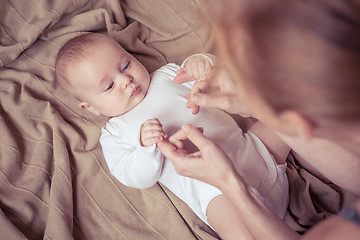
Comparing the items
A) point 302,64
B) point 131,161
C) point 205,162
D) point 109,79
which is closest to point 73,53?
point 109,79

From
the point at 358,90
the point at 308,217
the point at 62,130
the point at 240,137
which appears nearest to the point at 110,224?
the point at 62,130

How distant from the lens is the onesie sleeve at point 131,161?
3.61ft

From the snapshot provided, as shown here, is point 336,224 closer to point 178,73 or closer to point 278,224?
point 278,224

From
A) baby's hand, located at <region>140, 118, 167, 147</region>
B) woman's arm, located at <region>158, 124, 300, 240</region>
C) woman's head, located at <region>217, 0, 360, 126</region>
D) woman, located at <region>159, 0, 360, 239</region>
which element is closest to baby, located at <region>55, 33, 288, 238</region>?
baby's hand, located at <region>140, 118, 167, 147</region>

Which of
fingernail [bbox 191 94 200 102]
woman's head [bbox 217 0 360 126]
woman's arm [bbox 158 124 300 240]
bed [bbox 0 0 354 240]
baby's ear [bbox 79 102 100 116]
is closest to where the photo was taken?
woman's head [bbox 217 0 360 126]

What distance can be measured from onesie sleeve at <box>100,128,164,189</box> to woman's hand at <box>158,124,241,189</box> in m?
0.14

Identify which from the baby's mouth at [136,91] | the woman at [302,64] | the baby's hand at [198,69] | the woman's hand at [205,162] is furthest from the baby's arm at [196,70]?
the woman at [302,64]

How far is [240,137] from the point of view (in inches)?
47.3

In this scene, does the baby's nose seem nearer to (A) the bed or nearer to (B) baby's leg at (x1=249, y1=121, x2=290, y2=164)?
(A) the bed

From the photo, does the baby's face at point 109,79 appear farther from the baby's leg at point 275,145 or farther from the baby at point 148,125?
the baby's leg at point 275,145

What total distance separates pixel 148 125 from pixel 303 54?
64cm

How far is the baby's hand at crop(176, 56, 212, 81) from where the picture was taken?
1203 mm

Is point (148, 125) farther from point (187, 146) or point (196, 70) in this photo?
point (196, 70)

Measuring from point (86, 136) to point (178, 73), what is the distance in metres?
0.43
